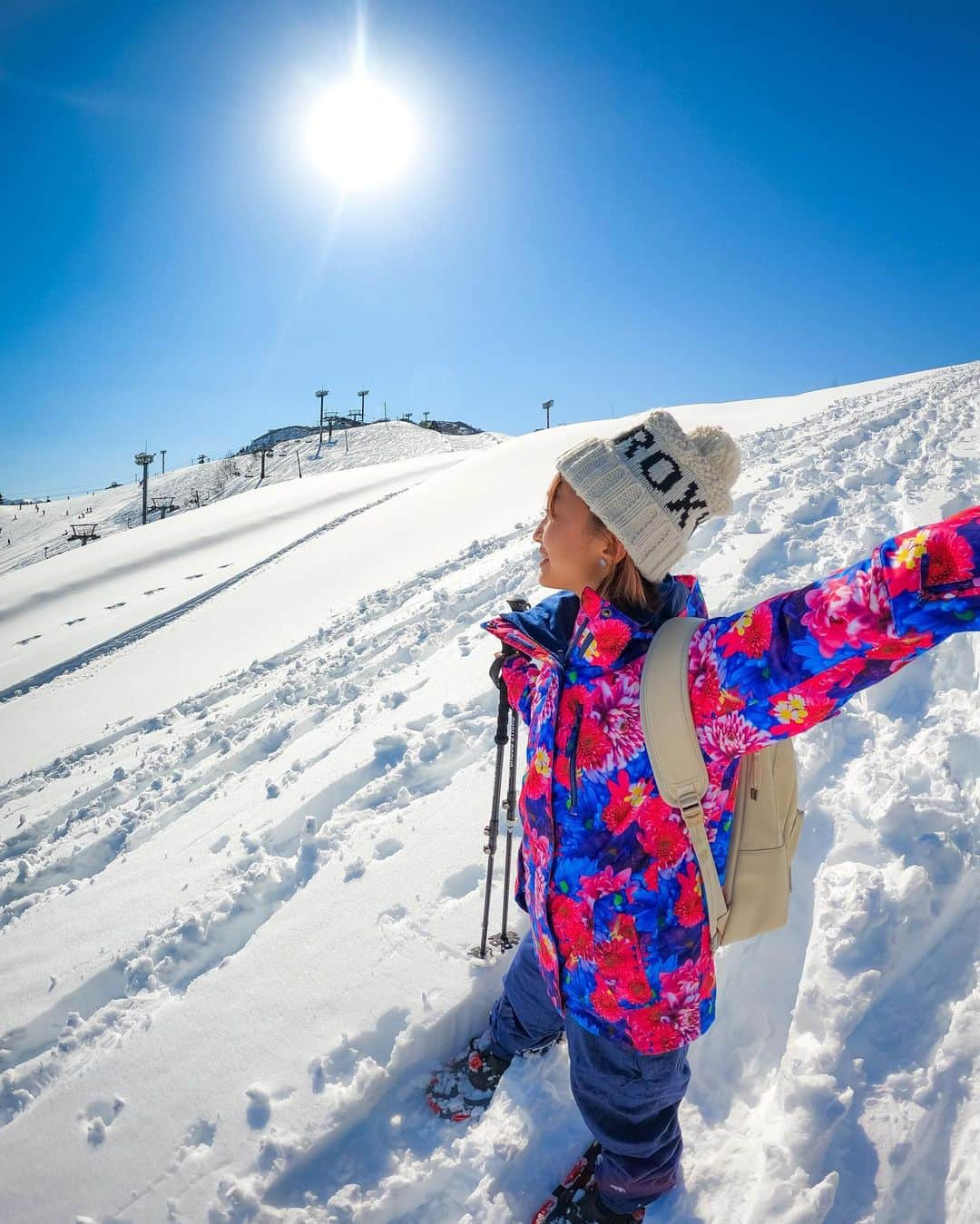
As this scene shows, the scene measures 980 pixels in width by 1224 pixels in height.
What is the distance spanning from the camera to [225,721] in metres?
5.98

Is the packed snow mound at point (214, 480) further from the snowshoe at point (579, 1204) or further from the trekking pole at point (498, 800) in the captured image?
the snowshoe at point (579, 1204)

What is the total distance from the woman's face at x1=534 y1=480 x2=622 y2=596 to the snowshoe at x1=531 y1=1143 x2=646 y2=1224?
1.80 meters

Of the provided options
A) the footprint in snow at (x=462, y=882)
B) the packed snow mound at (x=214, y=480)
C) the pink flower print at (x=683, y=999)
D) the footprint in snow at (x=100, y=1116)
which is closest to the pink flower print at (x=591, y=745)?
the pink flower print at (x=683, y=999)

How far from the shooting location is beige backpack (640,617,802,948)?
1299mm

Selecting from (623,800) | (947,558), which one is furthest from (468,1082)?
(947,558)

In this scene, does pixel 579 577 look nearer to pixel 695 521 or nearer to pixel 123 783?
pixel 695 521

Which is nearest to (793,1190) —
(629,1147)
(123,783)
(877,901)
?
(629,1147)

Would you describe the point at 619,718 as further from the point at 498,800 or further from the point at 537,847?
the point at 498,800

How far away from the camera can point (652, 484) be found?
1473mm

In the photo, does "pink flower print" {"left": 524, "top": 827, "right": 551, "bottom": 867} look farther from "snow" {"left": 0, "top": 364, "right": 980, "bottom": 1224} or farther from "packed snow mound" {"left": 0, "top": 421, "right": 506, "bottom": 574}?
"packed snow mound" {"left": 0, "top": 421, "right": 506, "bottom": 574}

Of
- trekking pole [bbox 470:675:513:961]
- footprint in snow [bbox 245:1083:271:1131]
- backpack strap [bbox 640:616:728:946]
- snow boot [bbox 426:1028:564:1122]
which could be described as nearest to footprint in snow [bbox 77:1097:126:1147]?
footprint in snow [bbox 245:1083:271:1131]

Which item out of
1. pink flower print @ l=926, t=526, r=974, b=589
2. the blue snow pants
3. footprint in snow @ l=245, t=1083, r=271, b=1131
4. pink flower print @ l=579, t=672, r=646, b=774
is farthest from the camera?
footprint in snow @ l=245, t=1083, r=271, b=1131

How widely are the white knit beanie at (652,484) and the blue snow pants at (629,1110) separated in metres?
1.28

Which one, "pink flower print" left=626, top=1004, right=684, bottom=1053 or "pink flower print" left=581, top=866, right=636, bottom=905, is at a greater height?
"pink flower print" left=581, top=866, right=636, bottom=905
